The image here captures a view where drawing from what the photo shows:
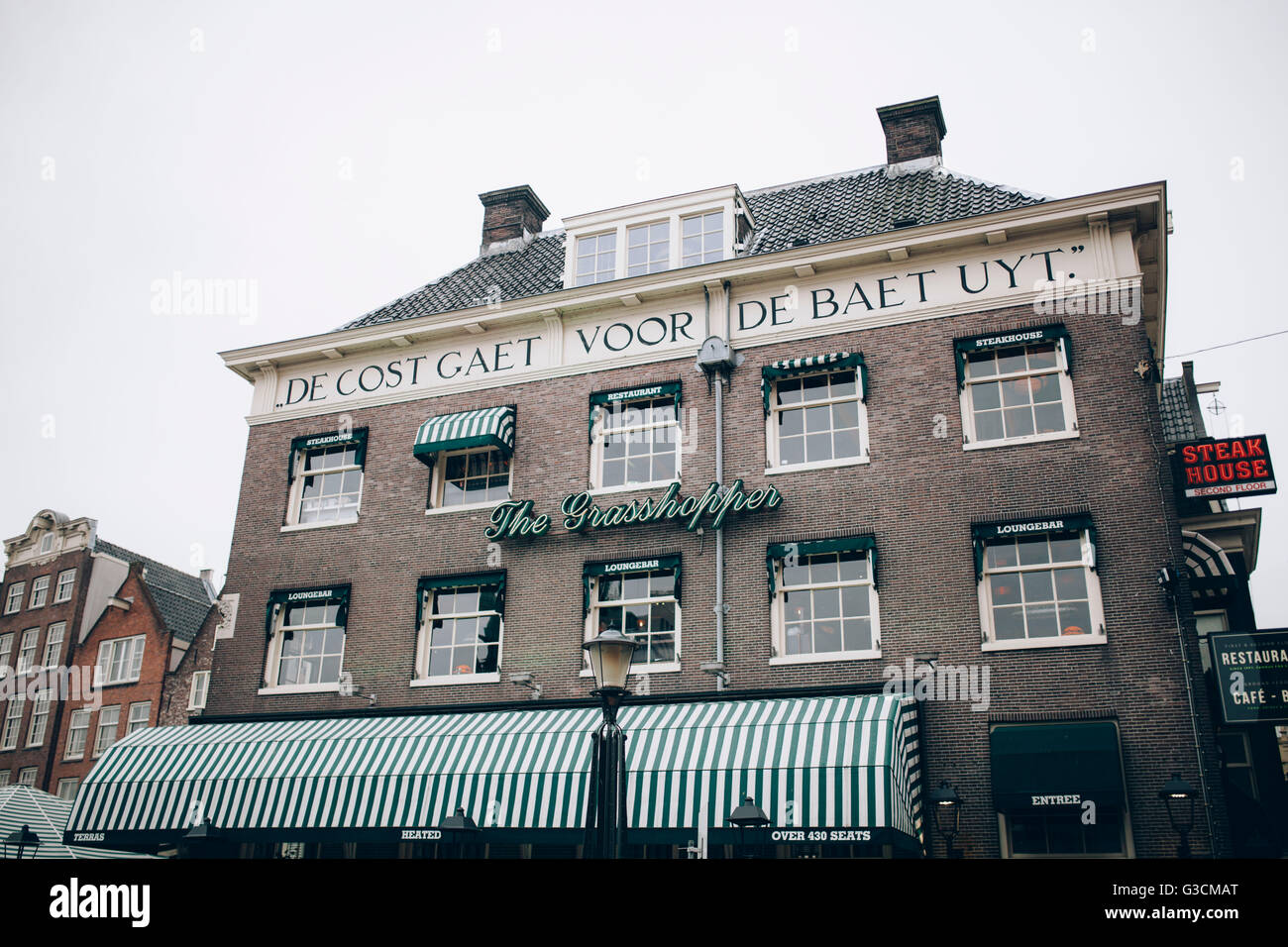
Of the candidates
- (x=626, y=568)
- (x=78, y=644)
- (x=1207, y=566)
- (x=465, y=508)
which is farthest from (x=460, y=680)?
(x=78, y=644)

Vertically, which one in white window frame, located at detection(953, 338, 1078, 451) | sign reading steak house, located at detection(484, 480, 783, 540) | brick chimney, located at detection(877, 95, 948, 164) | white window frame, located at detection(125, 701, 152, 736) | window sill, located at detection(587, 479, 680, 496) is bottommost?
white window frame, located at detection(125, 701, 152, 736)

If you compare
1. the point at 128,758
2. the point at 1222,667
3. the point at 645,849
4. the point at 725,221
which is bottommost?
the point at 645,849

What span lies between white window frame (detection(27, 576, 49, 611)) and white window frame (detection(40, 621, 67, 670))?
61.6 inches

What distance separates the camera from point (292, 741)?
1806 cm

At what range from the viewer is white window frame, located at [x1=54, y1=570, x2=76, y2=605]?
42.3 m

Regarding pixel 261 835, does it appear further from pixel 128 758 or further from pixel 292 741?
pixel 128 758

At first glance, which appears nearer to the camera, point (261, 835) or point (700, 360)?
point (261, 835)

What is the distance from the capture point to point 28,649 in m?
43.2

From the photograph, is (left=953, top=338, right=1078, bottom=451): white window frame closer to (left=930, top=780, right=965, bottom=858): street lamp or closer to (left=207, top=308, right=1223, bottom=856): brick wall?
(left=207, top=308, right=1223, bottom=856): brick wall

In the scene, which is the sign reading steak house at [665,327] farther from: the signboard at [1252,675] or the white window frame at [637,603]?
the signboard at [1252,675]

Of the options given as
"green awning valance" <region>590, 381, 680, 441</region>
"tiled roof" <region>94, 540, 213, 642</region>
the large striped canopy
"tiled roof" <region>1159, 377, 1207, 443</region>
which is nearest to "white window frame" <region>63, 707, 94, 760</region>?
"tiled roof" <region>94, 540, 213, 642</region>
